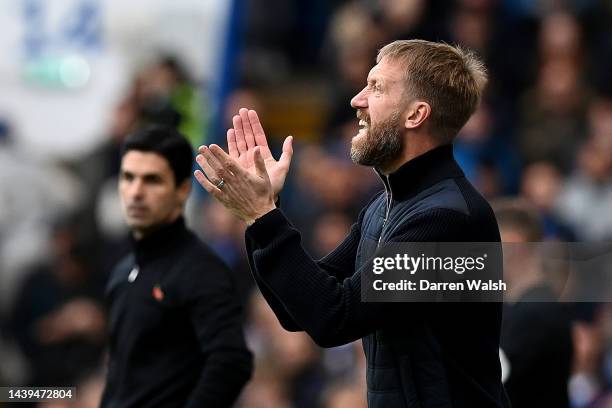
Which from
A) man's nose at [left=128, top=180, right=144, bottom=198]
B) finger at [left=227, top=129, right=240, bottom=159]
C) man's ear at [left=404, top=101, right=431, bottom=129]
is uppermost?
man's ear at [left=404, top=101, right=431, bottom=129]

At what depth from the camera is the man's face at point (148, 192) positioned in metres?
5.31

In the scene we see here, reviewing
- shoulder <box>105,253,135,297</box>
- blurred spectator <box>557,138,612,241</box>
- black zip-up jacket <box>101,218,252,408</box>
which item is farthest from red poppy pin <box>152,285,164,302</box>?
blurred spectator <box>557,138,612,241</box>

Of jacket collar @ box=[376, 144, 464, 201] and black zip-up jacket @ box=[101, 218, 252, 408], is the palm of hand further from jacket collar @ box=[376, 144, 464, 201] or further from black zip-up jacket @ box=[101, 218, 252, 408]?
black zip-up jacket @ box=[101, 218, 252, 408]

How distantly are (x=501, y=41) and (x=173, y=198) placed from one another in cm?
456

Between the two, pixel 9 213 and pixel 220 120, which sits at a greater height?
pixel 220 120

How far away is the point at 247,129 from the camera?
391 centimetres

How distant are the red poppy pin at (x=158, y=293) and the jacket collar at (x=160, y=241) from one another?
187 millimetres

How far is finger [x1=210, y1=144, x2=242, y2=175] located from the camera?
12.0 ft

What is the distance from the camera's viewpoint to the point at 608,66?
28.8 ft

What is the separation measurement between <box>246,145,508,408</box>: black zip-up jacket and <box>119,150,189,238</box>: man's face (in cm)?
152

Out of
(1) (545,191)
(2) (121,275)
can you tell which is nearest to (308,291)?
(2) (121,275)

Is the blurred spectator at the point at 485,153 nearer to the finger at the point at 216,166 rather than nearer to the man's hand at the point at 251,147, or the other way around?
the man's hand at the point at 251,147

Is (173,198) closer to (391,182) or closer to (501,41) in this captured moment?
(391,182)

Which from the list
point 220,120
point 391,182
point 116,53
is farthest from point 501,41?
point 391,182
